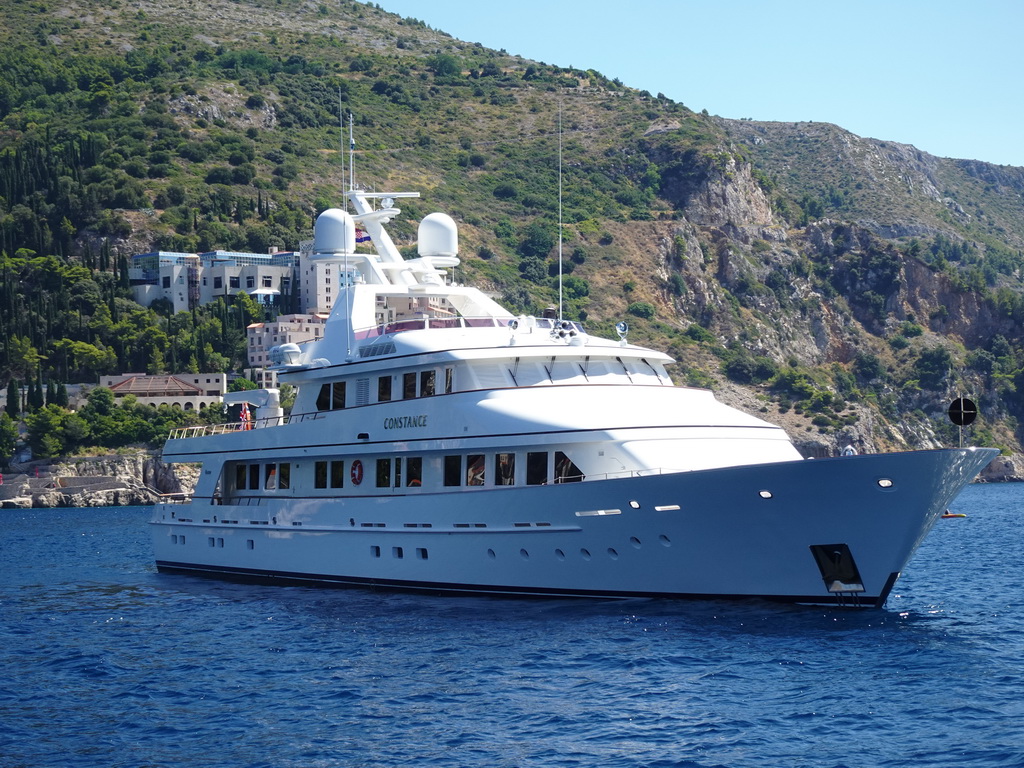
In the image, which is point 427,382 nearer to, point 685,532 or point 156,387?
point 685,532

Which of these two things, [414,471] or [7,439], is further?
[7,439]

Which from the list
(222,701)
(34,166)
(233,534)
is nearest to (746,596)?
(222,701)

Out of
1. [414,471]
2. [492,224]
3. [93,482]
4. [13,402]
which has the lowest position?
[93,482]

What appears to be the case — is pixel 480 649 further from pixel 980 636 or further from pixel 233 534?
pixel 233 534

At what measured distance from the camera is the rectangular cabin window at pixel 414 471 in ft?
83.8

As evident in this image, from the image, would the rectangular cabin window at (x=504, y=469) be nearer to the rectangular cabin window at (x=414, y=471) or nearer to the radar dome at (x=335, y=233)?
the rectangular cabin window at (x=414, y=471)

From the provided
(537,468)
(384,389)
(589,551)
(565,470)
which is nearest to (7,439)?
(384,389)

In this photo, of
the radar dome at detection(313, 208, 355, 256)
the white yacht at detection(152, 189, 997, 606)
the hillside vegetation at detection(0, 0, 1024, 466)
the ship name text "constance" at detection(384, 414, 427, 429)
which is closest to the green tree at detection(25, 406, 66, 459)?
the hillside vegetation at detection(0, 0, 1024, 466)

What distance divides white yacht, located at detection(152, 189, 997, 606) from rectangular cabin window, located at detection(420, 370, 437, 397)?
0.05 metres

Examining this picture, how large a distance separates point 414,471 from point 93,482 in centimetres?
6908

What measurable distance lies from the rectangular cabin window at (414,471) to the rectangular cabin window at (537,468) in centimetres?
292

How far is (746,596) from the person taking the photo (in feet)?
70.4

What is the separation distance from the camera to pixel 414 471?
25.7m

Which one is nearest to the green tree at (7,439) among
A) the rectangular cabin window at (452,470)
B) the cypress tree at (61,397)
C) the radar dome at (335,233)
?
the cypress tree at (61,397)
